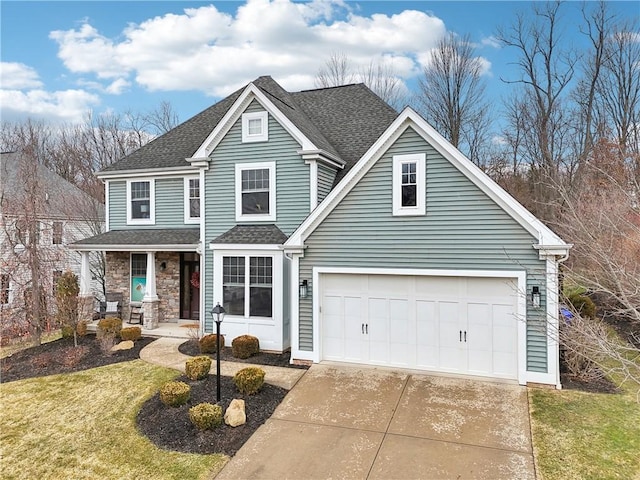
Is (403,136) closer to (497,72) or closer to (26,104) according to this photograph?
(497,72)

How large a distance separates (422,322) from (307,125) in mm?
7305

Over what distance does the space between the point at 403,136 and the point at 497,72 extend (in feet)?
69.4

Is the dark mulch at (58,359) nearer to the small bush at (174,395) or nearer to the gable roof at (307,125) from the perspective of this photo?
the small bush at (174,395)

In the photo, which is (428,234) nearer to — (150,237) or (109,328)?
(150,237)

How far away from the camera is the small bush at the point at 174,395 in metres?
8.23

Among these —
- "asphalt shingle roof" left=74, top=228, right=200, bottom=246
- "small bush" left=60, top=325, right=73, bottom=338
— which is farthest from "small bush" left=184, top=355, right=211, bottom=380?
"small bush" left=60, top=325, right=73, bottom=338

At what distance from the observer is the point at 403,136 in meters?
9.79

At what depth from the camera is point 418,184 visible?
9.69 meters

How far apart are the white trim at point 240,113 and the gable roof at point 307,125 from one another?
0.10 feet

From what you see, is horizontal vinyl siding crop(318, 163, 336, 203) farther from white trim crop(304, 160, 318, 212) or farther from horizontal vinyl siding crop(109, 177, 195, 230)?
horizontal vinyl siding crop(109, 177, 195, 230)

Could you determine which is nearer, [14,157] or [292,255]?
[292,255]

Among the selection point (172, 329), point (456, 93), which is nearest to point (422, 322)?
point (172, 329)

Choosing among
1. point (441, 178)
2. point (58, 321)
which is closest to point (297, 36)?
point (441, 178)

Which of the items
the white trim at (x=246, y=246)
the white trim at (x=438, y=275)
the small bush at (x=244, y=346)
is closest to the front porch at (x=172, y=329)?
the small bush at (x=244, y=346)
